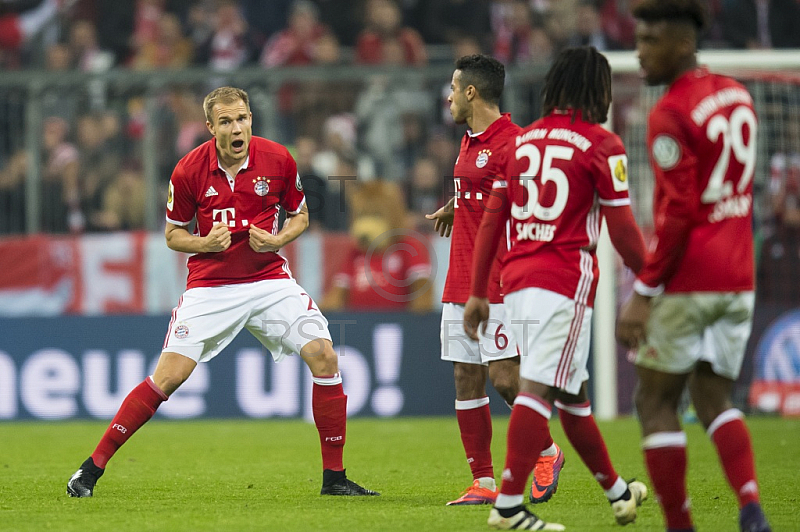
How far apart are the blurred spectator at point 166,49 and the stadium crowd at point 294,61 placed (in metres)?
0.02

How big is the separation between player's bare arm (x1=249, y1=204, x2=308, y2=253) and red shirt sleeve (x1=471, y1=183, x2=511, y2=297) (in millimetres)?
1633

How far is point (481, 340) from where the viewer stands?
20.1ft

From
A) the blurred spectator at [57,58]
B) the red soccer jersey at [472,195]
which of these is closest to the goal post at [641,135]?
the red soccer jersey at [472,195]

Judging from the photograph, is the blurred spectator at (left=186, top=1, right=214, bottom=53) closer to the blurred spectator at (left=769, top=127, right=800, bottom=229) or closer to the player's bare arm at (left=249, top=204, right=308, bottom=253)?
the blurred spectator at (left=769, top=127, right=800, bottom=229)

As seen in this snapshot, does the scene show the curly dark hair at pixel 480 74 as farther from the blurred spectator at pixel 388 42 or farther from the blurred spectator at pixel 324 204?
the blurred spectator at pixel 388 42

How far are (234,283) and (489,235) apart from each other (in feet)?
6.44

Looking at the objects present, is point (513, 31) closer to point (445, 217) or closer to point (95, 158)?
point (95, 158)

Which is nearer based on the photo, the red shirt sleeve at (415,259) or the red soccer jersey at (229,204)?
the red soccer jersey at (229,204)

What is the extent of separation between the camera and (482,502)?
5965 mm

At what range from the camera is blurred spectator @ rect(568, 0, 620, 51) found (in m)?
14.7

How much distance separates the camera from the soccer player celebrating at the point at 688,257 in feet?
14.1

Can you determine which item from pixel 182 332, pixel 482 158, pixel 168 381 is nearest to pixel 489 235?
pixel 482 158

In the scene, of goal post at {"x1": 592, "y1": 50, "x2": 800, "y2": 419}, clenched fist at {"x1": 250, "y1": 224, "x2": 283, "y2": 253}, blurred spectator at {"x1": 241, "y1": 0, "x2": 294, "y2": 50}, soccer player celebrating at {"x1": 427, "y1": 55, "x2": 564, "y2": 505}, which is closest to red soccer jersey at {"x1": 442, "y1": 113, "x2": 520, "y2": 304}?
soccer player celebrating at {"x1": 427, "y1": 55, "x2": 564, "y2": 505}

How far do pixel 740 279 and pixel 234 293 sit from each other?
9.99 ft
